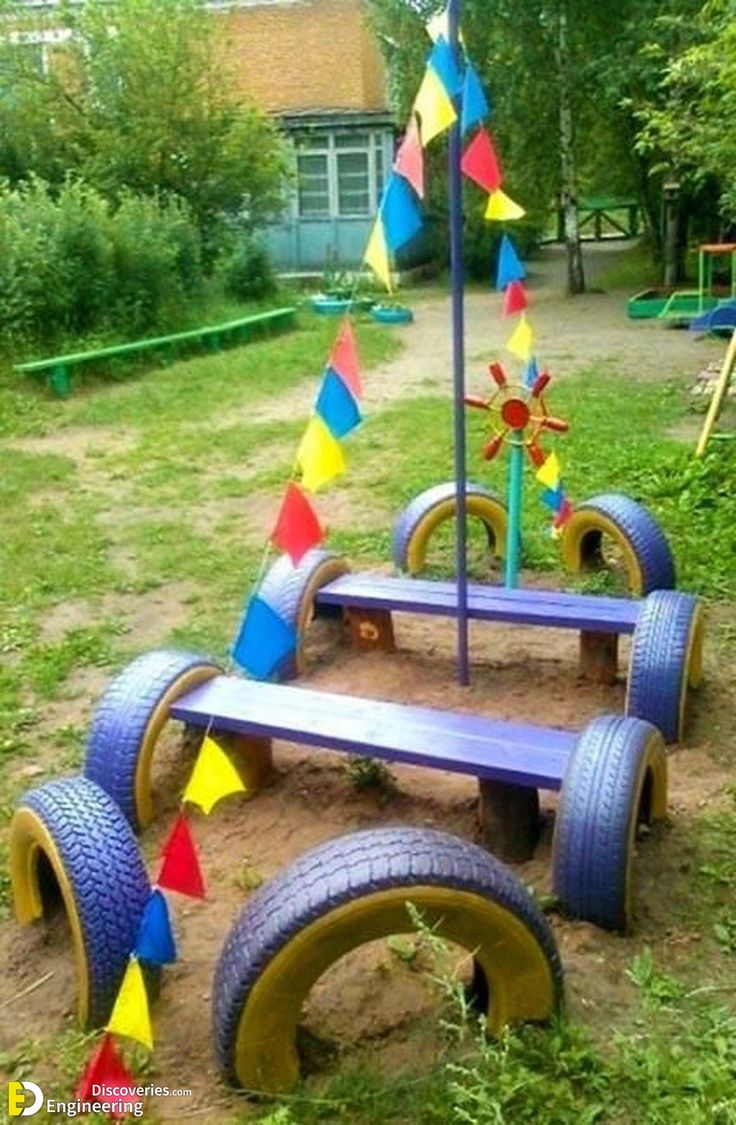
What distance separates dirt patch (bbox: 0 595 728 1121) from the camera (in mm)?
2490

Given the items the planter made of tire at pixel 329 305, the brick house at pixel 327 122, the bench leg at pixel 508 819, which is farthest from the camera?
the brick house at pixel 327 122

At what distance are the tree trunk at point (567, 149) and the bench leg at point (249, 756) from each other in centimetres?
1541

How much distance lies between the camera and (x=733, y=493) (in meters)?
6.38

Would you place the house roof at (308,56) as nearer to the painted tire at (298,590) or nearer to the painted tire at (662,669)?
the painted tire at (298,590)

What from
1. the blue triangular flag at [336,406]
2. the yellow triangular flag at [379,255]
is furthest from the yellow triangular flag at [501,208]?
the blue triangular flag at [336,406]

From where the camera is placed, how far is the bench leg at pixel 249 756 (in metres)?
3.54

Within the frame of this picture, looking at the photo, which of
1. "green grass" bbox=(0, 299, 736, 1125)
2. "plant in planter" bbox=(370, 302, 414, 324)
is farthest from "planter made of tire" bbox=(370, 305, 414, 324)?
"green grass" bbox=(0, 299, 736, 1125)

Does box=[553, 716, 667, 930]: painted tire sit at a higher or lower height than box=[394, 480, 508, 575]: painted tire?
lower

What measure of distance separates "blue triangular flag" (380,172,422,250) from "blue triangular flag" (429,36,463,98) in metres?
0.30

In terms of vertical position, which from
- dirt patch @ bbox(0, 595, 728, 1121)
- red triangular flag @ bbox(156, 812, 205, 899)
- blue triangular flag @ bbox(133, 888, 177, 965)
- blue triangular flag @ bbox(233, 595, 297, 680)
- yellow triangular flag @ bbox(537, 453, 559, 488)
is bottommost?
dirt patch @ bbox(0, 595, 728, 1121)

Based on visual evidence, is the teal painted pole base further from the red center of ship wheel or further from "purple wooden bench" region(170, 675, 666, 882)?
"purple wooden bench" region(170, 675, 666, 882)

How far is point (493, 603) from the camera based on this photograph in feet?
14.0

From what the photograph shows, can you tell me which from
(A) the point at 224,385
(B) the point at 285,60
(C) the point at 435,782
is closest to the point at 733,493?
(C) the point at 435,782

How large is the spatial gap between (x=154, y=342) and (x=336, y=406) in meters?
9.19
